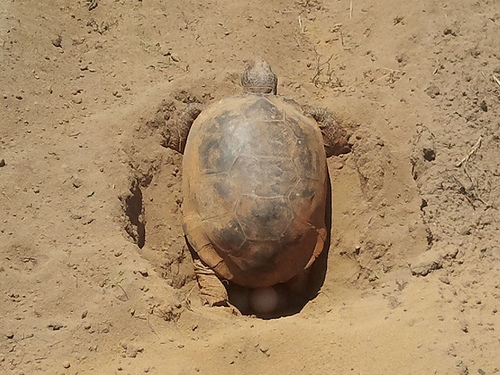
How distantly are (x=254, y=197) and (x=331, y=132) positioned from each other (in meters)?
1.29

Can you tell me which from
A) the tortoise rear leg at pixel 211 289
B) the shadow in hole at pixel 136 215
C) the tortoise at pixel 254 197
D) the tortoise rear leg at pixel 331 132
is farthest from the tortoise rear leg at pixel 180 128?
the tortoise rear leg at pixel 211 289

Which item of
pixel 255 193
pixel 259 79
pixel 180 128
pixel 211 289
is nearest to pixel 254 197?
pixel 255 193

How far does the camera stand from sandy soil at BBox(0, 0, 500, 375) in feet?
11.6

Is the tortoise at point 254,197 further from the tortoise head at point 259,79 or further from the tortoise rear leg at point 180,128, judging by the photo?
the tortoise head at point 259,79

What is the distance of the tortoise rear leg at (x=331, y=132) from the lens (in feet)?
16.6

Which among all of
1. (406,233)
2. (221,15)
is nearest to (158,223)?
(406,233)

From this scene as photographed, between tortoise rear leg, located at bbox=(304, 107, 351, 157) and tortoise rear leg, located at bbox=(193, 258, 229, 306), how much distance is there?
5.09 feet

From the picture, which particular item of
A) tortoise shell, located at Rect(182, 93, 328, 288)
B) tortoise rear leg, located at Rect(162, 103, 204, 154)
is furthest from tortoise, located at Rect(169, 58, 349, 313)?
tortoise rear leg, located at Rect(162, 103, 204, 154)

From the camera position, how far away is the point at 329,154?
16.9 feet

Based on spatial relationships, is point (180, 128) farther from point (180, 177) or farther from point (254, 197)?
point (254, 197)

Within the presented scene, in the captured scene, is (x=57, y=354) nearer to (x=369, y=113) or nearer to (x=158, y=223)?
(x=158, y=223)

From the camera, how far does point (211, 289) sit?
14.6 ft

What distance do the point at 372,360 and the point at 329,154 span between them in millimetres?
2204

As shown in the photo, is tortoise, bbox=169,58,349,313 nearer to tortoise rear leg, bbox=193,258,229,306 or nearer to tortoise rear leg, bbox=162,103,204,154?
tortoise rear leg, bbox=193,258,229,306
